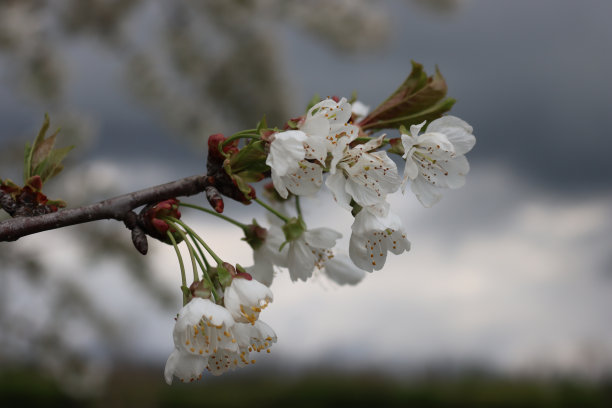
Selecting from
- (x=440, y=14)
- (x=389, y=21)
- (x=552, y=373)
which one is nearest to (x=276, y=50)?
(x=389, y=21)

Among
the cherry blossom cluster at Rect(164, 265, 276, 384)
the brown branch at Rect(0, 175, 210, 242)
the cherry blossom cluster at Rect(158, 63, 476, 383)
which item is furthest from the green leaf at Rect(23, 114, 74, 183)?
the cherry blossom cluster at Rect(164, 265, 276, 384)

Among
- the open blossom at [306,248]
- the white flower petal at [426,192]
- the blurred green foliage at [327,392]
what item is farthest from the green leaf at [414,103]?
the blurred green foliage at [327,392]

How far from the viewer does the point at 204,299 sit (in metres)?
0.90

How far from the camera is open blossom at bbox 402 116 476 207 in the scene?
90 cm

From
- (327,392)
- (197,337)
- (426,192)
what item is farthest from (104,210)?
(327,392)

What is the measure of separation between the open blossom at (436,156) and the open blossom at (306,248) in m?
0.18

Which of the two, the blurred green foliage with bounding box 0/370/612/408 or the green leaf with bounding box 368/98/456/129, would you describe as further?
the blurred green foliage with bounding box 0/370/612/408

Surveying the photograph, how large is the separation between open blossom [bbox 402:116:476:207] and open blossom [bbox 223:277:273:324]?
0.90 feet

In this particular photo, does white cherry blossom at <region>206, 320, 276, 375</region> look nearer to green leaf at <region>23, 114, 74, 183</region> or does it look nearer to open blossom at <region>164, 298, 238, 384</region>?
open blossom at <region>164, 298, 238, 384</region>

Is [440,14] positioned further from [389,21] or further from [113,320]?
[113,320]

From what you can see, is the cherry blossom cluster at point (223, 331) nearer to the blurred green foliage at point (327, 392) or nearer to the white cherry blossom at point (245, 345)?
the white cherry blossom at point (245, 345)

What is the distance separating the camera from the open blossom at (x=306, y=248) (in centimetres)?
105

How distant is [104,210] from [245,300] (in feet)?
0.86

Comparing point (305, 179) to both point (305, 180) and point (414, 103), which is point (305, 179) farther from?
point (414, 103)
